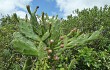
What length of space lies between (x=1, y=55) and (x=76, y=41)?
7716 millimetres

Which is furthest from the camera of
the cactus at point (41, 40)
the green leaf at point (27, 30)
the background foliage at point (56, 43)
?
the green leaf at point (27, 30)

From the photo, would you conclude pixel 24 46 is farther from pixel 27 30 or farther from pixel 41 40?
pixel 27 30

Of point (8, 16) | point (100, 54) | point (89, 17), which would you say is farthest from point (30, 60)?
point (8, 16)

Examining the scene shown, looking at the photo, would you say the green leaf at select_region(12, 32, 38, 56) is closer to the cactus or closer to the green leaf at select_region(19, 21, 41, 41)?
the cactus

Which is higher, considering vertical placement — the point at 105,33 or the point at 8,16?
the point at 8,16

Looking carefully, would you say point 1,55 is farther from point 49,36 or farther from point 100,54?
point 49,36

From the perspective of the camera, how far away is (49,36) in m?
6.52

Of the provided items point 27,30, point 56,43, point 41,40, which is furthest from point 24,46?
point 56,43

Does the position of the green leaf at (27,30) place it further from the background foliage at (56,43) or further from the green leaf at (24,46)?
the green leaf at (24,46)

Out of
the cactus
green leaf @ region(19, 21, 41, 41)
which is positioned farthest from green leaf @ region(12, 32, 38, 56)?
green leaf @ region(19, 21, 41, 41)

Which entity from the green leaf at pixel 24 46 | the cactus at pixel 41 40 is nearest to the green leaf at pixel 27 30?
the cactus at pixel 41 40

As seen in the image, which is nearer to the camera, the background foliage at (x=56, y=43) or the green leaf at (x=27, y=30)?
the background foliage at (x=56, y=43)

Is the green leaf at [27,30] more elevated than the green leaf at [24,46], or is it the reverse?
the green leaf at [27,30]

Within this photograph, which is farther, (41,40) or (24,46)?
(41,40)
